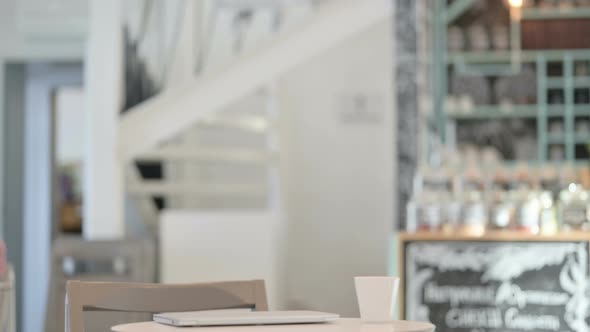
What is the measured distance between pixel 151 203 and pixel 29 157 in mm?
1166

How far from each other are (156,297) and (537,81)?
6727 millimetres

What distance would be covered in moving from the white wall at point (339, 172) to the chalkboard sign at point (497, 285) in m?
2.59

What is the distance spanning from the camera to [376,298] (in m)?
2.16

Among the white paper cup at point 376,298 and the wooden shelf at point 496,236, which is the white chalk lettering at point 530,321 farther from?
the white paper cup at point 376,298

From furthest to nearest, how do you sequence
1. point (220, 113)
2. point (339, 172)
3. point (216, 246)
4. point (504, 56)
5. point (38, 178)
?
point (504, 56) → point (38, 178) → point (339, 172) → point (220, 113) → point (216, 246)

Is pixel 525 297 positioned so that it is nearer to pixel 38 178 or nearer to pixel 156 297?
pixel 156 297

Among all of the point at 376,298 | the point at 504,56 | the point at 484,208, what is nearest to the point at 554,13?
the point at 504,56

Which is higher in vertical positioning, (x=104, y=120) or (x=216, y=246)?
(x=104, y=120)

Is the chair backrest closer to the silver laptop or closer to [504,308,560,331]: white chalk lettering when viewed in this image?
the silver laptop

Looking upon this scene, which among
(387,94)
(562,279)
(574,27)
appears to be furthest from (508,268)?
(574,27)

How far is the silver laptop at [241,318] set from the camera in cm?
203

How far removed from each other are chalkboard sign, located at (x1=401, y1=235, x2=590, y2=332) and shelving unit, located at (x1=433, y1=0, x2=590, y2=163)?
3.80m

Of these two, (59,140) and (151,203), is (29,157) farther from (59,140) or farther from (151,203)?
(151,203)

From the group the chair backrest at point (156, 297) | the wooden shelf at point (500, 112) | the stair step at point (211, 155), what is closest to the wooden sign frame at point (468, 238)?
the stair step at point (211, 155)
